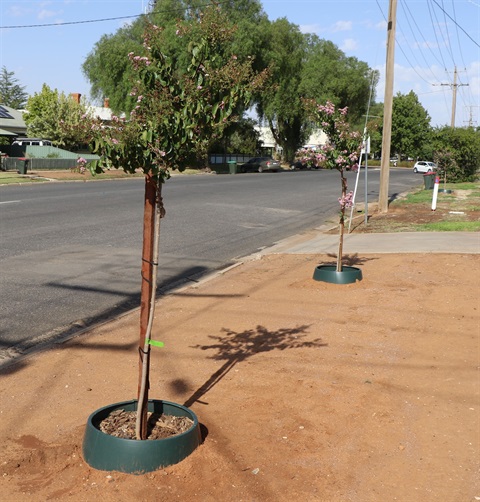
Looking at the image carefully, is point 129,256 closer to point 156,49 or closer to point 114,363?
point 114,363

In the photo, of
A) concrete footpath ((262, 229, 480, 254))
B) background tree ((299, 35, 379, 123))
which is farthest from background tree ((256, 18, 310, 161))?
concrete footpath ((262, 229, 480, 254))

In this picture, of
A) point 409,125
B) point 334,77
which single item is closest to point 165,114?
point 334,77

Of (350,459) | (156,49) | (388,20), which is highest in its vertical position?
(388,20)

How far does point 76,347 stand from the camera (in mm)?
6703

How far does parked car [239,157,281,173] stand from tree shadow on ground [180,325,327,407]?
49981 mm

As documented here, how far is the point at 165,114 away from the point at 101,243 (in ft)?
31.3

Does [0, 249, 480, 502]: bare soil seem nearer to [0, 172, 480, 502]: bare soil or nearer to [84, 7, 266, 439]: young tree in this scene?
[0, 172, 480, 502]: bare soil

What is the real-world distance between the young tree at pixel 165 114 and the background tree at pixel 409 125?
94.2 m

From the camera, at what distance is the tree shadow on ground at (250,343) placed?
6.50 m

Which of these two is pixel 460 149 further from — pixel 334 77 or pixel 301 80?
pixel 334 77

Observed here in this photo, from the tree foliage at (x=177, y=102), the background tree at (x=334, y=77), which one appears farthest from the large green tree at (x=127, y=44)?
the tree foliage at (x=177, y=102)

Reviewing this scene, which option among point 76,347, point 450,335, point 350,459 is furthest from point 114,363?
point 450,335

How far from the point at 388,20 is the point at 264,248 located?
9965mm

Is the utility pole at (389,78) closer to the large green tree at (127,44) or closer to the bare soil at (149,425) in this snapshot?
the bare soil at (149,425)
